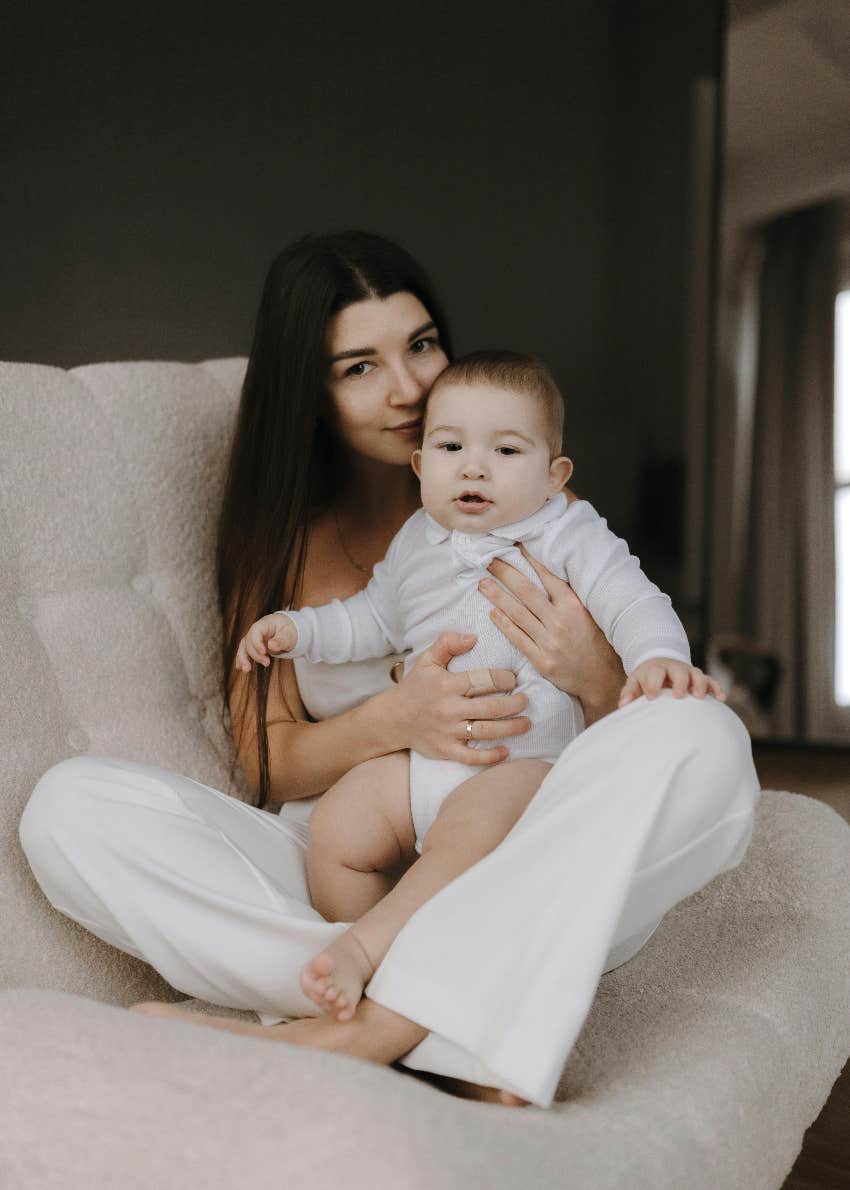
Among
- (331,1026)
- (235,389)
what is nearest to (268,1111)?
(331,1026)

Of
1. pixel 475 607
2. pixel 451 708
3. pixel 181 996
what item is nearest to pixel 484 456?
pixel 475 607

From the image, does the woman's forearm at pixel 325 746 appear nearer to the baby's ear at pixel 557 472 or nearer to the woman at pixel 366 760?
the woman at pixel 366 760

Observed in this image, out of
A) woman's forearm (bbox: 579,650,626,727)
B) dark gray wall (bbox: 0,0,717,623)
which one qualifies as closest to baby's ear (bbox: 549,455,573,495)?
woman's forearm (bbox: 579,650,626,727)

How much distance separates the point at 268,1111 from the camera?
0.80m

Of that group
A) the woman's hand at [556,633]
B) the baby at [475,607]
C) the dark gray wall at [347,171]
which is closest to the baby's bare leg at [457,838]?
the baby at [475,607]

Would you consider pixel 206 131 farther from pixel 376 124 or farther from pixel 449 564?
pixel 449 564

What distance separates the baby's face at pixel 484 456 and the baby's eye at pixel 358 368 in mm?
191

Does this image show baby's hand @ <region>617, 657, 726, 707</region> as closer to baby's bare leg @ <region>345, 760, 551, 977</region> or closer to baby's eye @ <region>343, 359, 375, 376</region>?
baby's bare leg @ <region>345, 760, 551, 977</region>

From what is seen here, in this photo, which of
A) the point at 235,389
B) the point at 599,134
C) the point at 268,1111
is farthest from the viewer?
the point at 599,134

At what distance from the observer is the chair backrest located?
1284 mm

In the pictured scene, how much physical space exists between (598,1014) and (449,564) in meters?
0.48

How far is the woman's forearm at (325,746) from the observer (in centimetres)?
127

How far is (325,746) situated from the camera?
135 cm

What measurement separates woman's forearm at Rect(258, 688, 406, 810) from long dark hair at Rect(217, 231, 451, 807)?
2 centimetres
